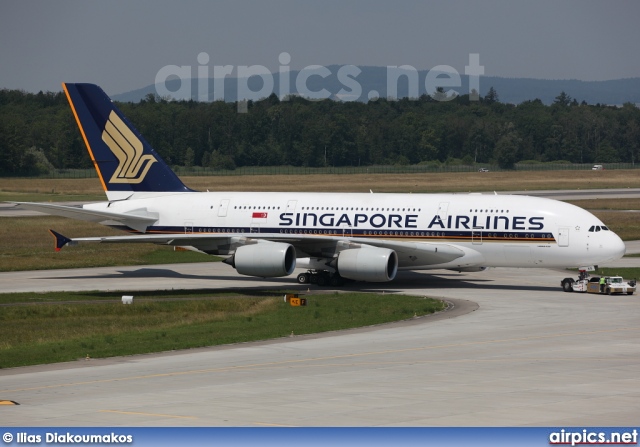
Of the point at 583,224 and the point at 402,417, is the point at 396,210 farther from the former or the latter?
the point at 402,417

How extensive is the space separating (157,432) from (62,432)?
190cm

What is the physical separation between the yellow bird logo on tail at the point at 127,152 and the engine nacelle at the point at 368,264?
14307 mm

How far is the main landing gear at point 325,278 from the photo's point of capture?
55531 mm

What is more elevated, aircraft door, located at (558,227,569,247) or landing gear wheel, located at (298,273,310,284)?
aircraft door, located at (558,227,569,247)

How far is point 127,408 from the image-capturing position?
25.2m

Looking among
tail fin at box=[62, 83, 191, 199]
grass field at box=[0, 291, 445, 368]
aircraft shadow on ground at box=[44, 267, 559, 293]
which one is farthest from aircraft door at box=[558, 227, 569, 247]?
tail fin at box=[62, 83, 191, 199]

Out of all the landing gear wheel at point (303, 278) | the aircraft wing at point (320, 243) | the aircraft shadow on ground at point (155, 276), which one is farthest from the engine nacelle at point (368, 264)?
the aircraft shadow on ground at point (155, 276)

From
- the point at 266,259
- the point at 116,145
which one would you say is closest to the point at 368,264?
the point at 266,259

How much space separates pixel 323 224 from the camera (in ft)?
184

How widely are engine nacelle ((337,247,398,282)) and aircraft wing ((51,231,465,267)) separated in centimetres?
106

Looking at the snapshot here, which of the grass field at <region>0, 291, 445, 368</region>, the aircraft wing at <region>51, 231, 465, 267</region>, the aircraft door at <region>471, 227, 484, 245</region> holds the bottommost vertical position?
the grass field at <region>0, 291, 445, 368</region>

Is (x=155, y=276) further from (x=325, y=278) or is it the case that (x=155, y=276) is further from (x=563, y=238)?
(x=563, y=238)

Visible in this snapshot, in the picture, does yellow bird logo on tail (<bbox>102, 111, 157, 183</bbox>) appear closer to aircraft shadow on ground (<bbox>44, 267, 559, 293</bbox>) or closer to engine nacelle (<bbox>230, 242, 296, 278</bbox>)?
aircraft shadow on ground (<bbox>44, 267, 559, 293</bbox>)

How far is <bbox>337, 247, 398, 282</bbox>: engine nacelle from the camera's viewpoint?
170 feet
